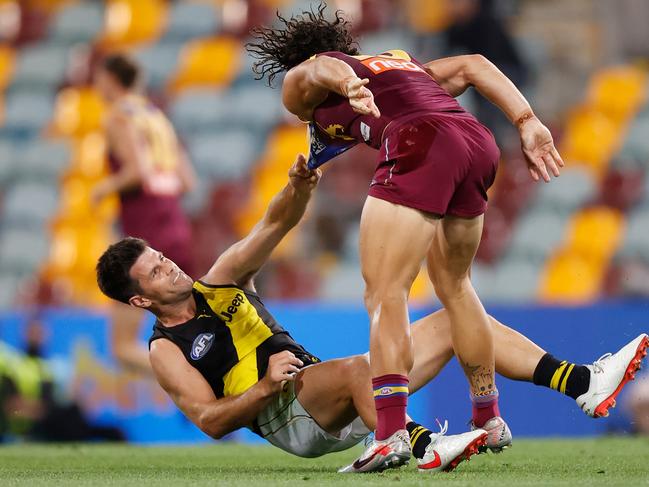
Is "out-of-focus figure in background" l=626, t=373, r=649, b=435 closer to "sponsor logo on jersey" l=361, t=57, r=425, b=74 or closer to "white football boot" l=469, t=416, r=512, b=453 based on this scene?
"white football boot" l=469, t=416, r=512, b=453

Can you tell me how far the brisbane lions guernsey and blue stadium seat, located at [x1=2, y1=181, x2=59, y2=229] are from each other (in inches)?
281

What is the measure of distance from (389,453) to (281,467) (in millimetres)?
979

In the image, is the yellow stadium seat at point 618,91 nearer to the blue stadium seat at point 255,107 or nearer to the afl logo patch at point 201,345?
the blue stadium seat at point 255,107

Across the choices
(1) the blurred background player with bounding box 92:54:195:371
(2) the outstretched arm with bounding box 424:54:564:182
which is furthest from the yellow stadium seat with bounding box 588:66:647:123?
(2) the outstretched arm with bounding box 424:54:564:182

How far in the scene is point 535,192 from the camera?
10.2m

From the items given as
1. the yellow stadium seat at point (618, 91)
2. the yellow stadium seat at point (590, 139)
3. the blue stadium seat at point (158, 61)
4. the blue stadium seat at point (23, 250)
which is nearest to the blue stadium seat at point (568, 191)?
the yellow stadium seat at point (590, 139)

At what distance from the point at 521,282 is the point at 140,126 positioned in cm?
316

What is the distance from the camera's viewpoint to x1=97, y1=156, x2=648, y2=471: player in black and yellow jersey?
15.3 ft

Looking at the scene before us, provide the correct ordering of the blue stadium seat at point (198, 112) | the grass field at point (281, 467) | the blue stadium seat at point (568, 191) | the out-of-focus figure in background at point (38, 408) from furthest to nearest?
1. the blue stadium seat at point (198, 112)
2. the blue stadium seat at point (568, 191)
3. the out-of-focus figure in background at point (38, 408)
4. the grass field at point (281, 467)

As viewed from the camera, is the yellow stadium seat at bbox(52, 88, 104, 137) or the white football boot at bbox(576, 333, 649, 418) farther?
the yellow stadium seat at bbox(52, 88, 104, 137)

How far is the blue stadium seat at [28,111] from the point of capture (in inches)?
492

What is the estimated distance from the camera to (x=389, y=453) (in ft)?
14.1

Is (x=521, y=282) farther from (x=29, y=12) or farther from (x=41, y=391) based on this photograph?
(x=29, y=12)

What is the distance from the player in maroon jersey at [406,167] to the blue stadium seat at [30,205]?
6867 mm
